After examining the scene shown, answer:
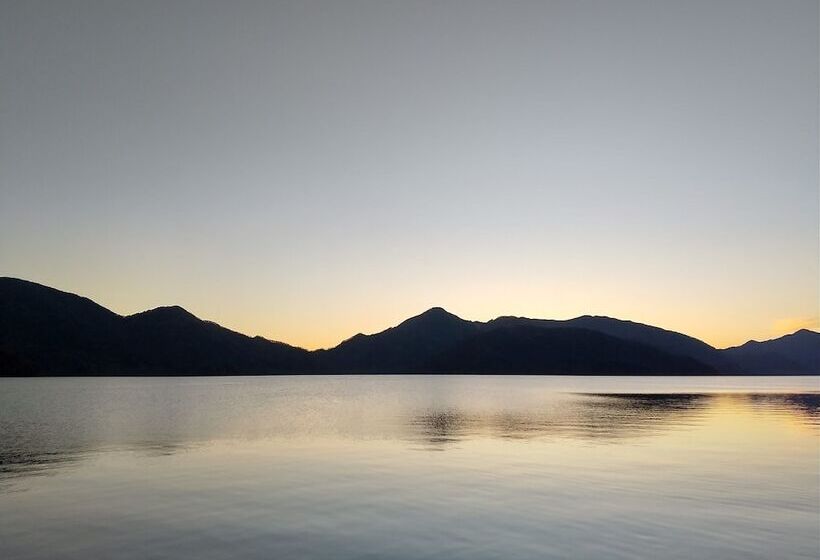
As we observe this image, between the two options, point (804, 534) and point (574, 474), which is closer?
point (804, 534)

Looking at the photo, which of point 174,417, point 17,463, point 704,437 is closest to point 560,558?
point 17,463

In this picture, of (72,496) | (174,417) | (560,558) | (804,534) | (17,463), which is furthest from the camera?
(174,417)

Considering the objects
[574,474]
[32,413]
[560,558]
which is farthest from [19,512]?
[32,413]

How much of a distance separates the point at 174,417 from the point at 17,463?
4684 centimetres

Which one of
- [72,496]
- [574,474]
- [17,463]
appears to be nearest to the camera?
[72,496]

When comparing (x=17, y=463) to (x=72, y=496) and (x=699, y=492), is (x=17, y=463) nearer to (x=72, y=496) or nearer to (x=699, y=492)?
(x=72, y=496)

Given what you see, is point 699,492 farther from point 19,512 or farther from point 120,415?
point 120,415

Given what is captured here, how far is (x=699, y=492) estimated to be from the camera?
113 ft

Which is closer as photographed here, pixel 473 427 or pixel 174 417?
pixel 473 427

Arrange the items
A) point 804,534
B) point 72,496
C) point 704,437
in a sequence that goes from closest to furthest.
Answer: point 804,534 → point 72,496 → point 704,437

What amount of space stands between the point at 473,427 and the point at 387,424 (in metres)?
12.1

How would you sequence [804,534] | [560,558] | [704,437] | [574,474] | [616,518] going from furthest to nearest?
[704,437] < [574,474] < [616,518] < [804,534] < [560,558]

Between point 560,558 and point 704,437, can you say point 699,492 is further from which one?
point 704,437

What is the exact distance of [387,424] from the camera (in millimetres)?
80125
